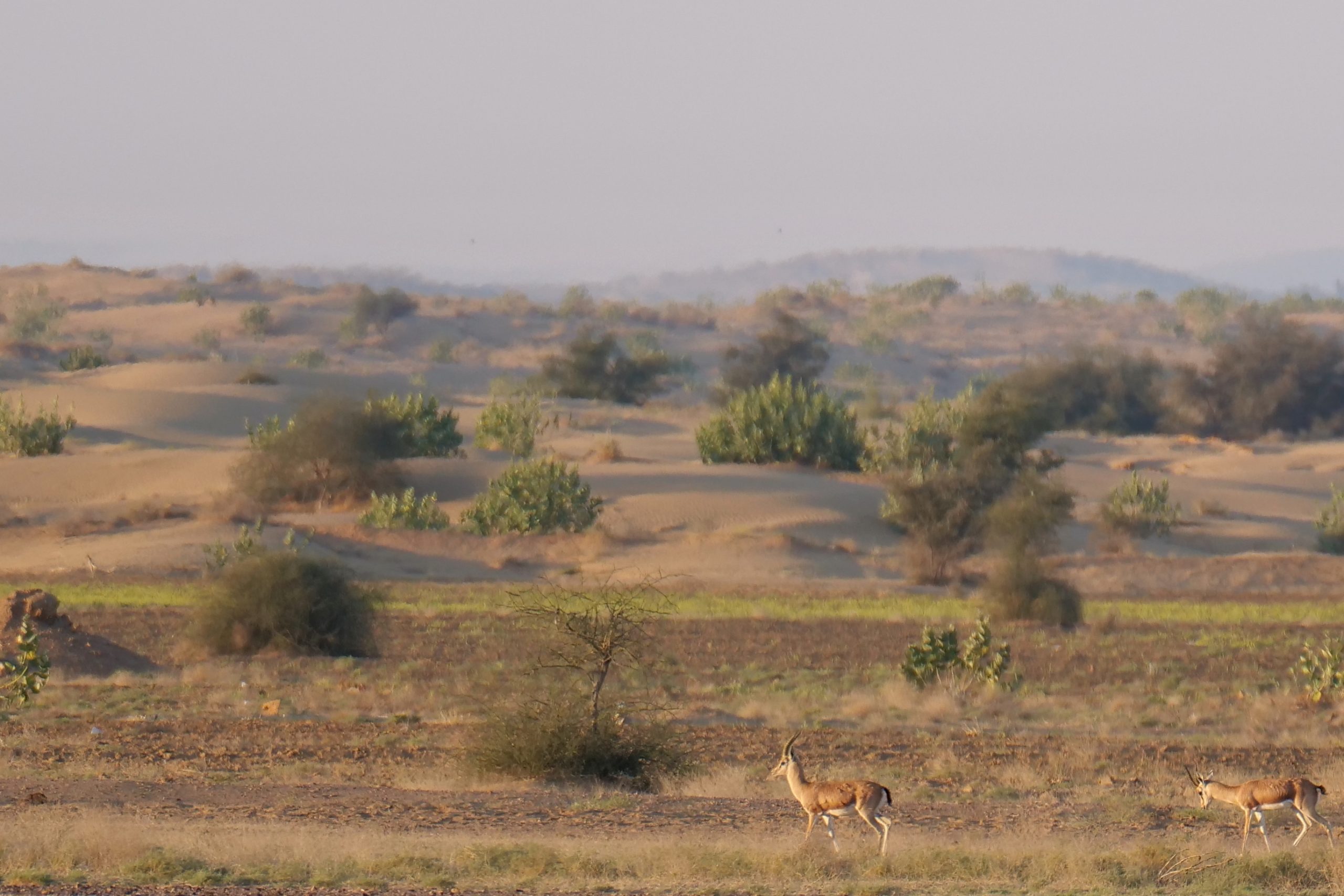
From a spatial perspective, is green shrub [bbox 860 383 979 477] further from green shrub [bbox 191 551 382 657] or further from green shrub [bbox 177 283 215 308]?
green shrub [bbox 177 283 215 308]

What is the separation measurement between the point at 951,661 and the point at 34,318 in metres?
104

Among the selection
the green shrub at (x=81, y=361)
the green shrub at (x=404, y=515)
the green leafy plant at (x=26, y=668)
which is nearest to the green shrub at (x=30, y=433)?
the green shrub at (x=404, y=515)

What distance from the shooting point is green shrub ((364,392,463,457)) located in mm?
59750

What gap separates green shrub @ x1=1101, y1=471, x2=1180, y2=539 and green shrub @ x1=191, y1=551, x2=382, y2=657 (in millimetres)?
31565

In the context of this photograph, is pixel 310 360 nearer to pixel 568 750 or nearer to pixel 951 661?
pixel 951 661

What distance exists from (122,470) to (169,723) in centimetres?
4296

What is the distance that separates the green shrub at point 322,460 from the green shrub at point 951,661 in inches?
1378

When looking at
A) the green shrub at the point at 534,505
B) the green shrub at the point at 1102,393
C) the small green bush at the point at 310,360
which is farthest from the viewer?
the small green bush at the point at 310,360

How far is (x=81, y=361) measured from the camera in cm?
8581

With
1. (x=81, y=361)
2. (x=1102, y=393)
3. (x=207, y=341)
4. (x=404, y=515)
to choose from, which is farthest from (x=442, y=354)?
(x=404, y=515)

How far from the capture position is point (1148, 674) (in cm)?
2494

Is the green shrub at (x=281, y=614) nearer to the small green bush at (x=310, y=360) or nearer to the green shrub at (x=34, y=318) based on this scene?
the small green bush at (x=310, y=360)

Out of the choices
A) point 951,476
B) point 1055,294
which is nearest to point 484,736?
point 951,476

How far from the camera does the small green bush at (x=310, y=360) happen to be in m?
99.2
